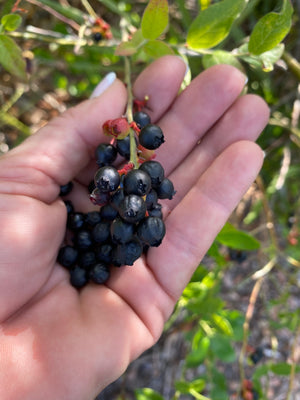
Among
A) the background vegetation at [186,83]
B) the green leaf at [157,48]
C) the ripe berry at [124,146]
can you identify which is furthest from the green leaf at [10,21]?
the ripe berry at [124,146]

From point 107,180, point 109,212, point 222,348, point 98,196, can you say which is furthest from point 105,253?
point 222,348

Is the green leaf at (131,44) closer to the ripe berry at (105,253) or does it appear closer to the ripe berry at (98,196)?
the ripe berry at (98,196)

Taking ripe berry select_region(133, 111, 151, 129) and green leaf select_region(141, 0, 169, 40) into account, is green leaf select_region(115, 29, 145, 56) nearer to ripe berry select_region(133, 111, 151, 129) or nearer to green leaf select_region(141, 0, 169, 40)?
green leaf select_region(141, 0, 169, 40)

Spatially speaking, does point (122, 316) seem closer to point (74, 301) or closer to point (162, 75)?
point (74, 301)

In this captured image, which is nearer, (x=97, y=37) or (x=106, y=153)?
(x=106, y=153)

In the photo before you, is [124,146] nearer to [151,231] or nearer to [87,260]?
[151,231]

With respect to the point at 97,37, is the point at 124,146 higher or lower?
lower
